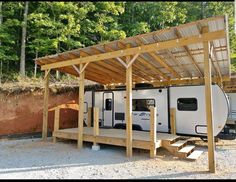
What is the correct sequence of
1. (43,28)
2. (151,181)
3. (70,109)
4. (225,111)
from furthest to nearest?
(43,28)
(70,109)
(225,111)
(151,181)

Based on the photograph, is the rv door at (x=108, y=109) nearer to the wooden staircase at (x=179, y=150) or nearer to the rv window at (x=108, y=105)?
the rv window at (x=108, y=105)

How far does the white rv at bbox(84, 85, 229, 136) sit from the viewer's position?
8.21m

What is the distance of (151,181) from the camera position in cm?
493

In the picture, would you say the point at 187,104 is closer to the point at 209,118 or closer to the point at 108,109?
the point at 209,118

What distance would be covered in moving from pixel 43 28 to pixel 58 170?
1207 cm

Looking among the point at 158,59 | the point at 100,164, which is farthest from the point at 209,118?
the point at 100,164

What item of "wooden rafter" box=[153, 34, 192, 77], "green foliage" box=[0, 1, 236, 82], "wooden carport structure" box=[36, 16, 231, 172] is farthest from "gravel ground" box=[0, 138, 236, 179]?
"green foliage" box=[0, 1, 236, 82]

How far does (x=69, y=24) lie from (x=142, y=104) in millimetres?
8866

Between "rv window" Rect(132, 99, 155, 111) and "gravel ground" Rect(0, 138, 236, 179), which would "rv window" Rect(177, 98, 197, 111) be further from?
"gravel ground" Rect(0, 138, 236, 179)

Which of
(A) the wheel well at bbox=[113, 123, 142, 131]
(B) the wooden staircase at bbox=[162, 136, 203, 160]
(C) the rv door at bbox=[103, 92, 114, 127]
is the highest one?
(C) the rv door at bbox=[103, 92, 114, 127]

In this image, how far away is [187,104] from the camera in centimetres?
885

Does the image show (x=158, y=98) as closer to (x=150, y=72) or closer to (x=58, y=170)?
(x=150, y=72)

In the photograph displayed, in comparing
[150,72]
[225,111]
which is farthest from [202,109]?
[150,72]

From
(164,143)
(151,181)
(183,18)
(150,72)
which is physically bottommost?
(151,181)
